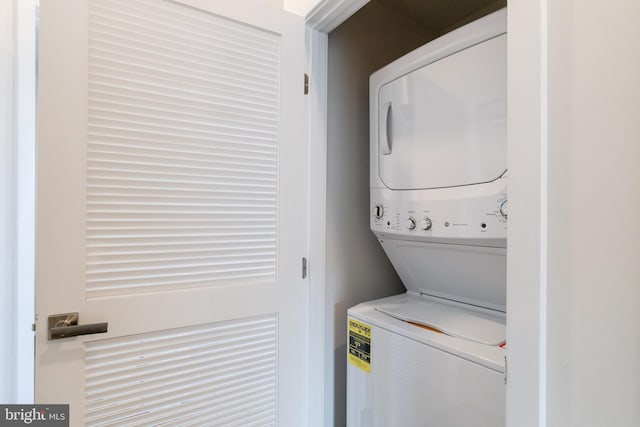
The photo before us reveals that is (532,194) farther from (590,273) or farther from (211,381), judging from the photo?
(211,381)

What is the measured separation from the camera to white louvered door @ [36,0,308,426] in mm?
976

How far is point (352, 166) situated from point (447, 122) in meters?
0.56

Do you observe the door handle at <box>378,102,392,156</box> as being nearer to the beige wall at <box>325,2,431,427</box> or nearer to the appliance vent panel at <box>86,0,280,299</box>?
the beige wall at <box>325,2,431,427</box>

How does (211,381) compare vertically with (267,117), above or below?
below

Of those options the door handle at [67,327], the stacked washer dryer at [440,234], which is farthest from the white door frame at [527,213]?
the door handle at [67,327]

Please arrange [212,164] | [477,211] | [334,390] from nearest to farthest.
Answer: [477,211]
[212,164]
[334,390]

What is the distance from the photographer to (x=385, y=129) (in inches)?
56.7

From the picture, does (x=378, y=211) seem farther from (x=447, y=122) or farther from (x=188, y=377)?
(x=188, y=377)

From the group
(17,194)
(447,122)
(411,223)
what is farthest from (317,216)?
(17,194)

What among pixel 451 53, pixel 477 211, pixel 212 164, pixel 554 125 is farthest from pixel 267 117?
pixel 554 125

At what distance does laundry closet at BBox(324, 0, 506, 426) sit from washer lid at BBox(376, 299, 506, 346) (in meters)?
0.26

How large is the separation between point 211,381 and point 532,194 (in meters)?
1.18

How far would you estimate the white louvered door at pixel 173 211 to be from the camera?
0.98 metres

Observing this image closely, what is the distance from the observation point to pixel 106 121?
3.43ft
